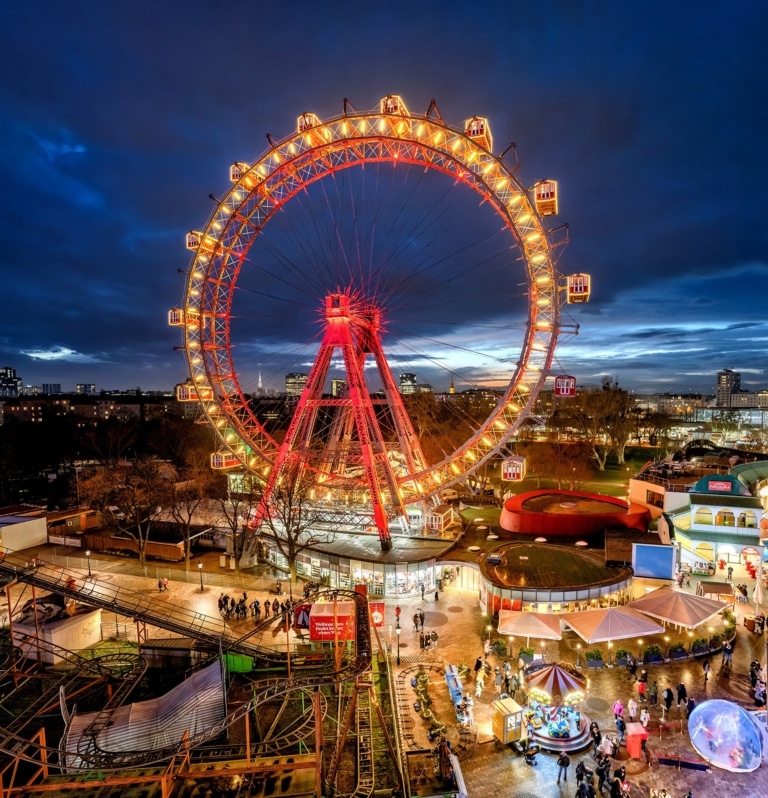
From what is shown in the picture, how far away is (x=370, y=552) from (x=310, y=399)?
31.4 ft

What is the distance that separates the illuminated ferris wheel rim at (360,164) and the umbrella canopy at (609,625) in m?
9.05

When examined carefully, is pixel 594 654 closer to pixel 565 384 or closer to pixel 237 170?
pixel 565 384

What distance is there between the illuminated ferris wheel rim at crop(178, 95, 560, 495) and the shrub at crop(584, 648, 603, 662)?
32.8 ft

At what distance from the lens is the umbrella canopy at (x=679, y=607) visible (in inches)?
800

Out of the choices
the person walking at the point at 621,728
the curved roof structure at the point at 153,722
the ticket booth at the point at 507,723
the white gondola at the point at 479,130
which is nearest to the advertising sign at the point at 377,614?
the ticket booth at the point at 507,723

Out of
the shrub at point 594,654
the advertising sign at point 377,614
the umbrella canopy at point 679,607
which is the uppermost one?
the advertising sign at point 377,614

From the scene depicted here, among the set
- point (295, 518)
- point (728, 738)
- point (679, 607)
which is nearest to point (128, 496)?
point (295, 518)

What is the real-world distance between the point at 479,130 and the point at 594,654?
24.5 meters

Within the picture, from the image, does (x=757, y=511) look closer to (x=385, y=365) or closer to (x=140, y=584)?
(x=385, y=365)

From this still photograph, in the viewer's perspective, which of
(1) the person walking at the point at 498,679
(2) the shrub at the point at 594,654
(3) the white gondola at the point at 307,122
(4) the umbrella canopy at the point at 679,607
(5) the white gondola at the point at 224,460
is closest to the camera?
(1) the person walking at the point at 498,679

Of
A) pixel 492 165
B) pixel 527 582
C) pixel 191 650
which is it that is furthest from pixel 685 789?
pixel 492 165

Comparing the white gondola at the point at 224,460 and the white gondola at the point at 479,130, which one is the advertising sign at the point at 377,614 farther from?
the white gondola at the point at 479,130

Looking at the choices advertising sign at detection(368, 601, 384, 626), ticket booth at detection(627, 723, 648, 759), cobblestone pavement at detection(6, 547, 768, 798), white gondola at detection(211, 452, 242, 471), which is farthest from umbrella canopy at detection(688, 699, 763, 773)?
white gondola at detection(211, 452, 242, 471)

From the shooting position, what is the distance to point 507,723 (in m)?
15.6
